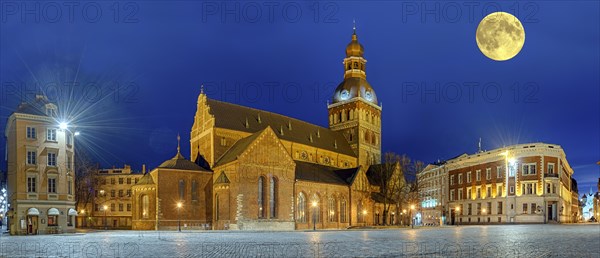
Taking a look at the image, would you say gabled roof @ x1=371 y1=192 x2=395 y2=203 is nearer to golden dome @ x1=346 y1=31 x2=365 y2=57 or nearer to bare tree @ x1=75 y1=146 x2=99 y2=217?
golden dome @ x1=346 y1=31 x2=365 y2=57

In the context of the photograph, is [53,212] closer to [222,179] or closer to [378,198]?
[222,179]

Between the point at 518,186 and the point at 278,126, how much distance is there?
4023 cm

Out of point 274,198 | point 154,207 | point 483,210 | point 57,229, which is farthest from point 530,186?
point 57,229

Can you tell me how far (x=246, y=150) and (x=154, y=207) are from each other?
1263 centimetres

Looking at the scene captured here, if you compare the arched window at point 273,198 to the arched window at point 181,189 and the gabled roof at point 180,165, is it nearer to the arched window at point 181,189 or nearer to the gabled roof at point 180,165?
the gabled roof at point 180,165

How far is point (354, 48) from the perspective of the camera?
96.9 m

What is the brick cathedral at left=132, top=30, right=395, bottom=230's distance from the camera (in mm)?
62188

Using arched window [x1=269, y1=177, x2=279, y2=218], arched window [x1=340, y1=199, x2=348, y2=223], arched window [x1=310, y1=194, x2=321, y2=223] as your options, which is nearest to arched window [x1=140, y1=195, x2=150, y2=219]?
arched window [x1=269, y1=177, x2=279, y2=218]

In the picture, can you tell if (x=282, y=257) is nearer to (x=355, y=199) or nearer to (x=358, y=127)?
(x=355, y=199)

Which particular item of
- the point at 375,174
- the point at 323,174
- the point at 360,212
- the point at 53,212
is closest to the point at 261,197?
the point at 323,174

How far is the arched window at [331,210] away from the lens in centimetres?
7375

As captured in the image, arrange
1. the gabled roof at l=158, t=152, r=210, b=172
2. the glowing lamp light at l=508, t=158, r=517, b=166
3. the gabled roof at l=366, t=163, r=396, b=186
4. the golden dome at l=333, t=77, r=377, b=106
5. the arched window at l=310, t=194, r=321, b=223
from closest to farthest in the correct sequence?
the gabled roof at l=158, t=152, r=210, b=172 < the arched window at l=310, t=194, r=321, b=223 < the glowing lamp light at l=508, t=158, r=517, b=166 < the gabled roof at l=366, t=163, r=396, b=186 < the golden dome at l=333, t=77, r=377, b=106

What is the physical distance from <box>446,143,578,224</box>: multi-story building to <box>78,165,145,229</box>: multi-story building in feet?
220

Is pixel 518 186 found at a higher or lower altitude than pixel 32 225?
higher
